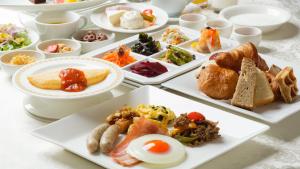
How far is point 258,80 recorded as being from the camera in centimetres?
204

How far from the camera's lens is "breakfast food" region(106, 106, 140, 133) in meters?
1.87

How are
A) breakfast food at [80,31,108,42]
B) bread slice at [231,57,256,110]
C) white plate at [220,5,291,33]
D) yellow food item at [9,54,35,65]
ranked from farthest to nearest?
white plate at [220,5,291,33] < breakfast food at [80,31,108,42] < yellow food item at [9,54,35,65] < bread slice at [231,57,256,110]

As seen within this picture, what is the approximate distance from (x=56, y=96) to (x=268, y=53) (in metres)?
1.07

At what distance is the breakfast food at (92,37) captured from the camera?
A: 267cm

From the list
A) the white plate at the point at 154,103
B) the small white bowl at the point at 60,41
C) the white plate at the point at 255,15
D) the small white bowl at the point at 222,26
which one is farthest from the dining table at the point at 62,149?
the white plate at the point at 255,15

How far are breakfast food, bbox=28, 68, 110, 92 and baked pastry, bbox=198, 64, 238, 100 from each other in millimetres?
343

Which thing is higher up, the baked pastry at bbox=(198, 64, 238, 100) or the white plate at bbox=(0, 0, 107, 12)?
the white plate at bbox=(0, 0, 107, 12)

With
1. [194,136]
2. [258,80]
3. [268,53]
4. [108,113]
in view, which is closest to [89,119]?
[108,113]

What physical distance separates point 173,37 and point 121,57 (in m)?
0.33

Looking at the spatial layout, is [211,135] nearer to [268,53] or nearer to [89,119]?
[89,119]

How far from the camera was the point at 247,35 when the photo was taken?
2646 millimetres

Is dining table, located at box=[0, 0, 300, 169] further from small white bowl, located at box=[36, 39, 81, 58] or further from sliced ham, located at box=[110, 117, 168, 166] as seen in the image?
small white bowl, located at box=[36, 39, 81, 58]

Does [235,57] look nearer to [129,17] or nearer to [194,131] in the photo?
[194,131]

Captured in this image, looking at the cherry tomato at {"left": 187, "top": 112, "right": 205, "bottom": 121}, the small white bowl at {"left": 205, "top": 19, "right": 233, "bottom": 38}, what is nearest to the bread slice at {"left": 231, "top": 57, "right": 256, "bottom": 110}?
the cherry tomato at {"left": 187, "top": 112, "right": 205, "bottom": 121}
